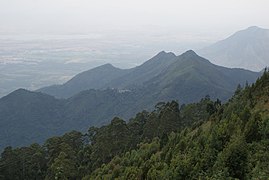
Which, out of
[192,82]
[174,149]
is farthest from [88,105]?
[174,149]

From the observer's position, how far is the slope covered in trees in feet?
59.1

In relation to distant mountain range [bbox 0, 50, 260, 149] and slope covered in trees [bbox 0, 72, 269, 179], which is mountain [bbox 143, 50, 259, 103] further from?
slope covered in trees [bbox 0, 72, 269, 179]

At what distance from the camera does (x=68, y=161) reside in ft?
143

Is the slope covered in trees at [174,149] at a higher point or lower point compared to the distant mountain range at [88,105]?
higher

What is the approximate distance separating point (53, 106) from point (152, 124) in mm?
113131

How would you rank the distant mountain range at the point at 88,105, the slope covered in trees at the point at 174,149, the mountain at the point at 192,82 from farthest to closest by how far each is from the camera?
the mountain at the point at 192,82, the distant mountain range at the point at 88,105, the slope covered in trees at the point at 174,149

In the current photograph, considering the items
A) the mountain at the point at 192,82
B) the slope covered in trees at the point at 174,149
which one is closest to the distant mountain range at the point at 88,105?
the mountain at the point at 192,82

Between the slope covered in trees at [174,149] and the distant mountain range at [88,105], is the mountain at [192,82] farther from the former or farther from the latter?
the slope covered in trees at [174,149]

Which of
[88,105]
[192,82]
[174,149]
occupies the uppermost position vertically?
[174,149]

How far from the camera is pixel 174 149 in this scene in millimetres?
26297

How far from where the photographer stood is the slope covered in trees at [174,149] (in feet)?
59.1

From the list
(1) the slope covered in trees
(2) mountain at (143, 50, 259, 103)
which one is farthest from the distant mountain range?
(1) the slope covered in trees

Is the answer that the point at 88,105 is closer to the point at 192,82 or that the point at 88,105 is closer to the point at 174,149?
the point at 192,82

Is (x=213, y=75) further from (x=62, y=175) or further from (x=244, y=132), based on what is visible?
(x=244, y=132)
